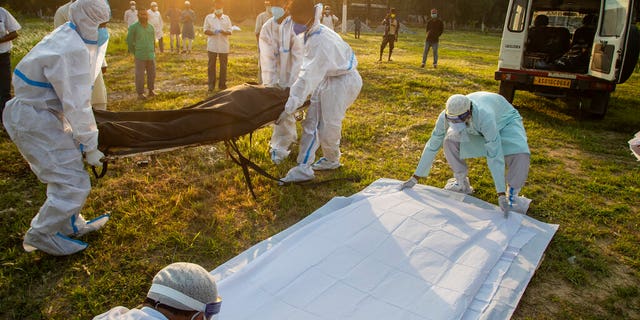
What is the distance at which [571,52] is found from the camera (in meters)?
8.81

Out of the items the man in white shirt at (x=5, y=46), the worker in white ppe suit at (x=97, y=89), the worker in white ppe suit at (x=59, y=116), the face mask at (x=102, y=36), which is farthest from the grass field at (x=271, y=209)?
the face mask at (x=102, y=36)

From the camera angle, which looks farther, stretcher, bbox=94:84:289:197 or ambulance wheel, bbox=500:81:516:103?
ambulance wheel, bbox=500:81:516:103

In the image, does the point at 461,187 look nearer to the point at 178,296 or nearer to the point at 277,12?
the point at 277,12

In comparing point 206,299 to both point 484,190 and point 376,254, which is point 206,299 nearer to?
point 376,254

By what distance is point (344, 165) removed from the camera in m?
5.22

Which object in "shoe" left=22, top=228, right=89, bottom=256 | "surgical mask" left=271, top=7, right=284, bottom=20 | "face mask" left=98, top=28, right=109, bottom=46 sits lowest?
"shoe" left=22, top=228, right=89, bottom=256

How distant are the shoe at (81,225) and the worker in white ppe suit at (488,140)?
8.89 feet

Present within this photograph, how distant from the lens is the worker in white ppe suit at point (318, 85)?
169 inches

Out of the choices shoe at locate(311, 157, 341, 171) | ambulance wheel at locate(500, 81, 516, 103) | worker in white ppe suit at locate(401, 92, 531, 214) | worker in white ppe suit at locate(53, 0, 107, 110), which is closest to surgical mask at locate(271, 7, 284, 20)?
shoe at locate(311, 157, 341, 171)

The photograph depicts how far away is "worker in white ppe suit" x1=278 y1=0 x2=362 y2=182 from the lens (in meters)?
4.28

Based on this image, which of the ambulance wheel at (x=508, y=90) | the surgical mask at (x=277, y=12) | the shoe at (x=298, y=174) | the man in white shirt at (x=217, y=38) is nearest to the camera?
the shoe at (x=298, y=174)

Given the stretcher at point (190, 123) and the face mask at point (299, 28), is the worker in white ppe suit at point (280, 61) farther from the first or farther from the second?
the stretcher at point (190, 123)

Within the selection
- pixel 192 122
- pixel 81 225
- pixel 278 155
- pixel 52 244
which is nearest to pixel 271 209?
pixel 192 122

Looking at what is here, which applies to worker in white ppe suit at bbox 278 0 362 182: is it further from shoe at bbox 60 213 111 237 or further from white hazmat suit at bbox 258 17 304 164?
shoe at bbox 60 213 111 237
